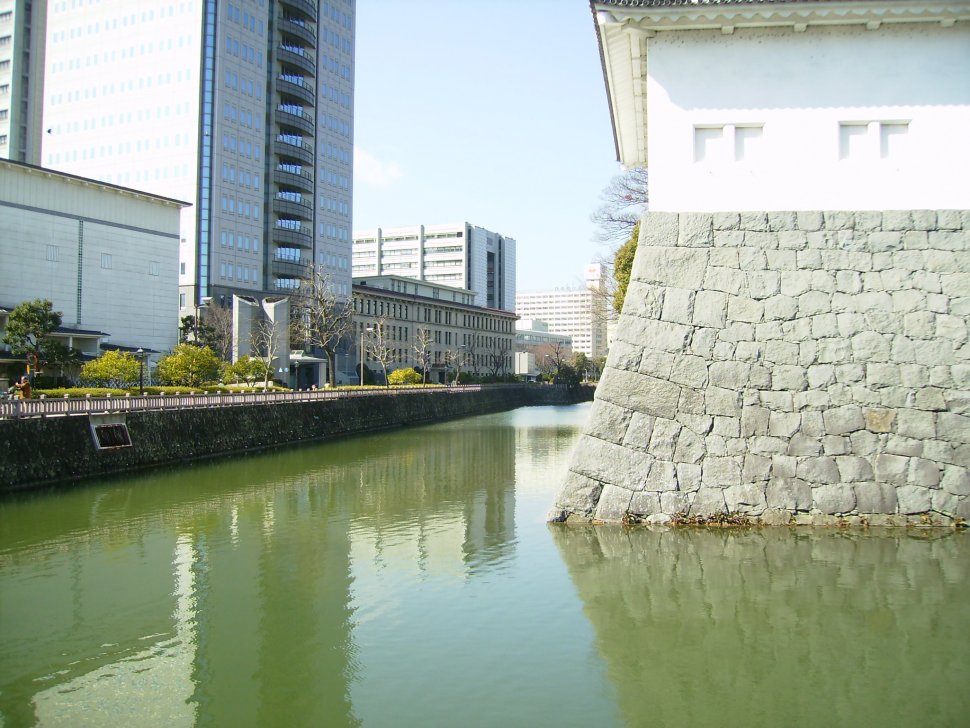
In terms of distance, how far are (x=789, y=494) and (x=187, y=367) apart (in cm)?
2916

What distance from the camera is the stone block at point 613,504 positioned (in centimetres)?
1145

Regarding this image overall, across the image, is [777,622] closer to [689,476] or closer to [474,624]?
[474,624]

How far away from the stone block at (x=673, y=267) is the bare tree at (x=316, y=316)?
38495mm

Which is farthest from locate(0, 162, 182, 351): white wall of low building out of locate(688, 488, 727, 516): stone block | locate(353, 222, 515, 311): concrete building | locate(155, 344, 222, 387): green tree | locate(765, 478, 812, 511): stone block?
locate(353, 222, 515, 311): concrete building

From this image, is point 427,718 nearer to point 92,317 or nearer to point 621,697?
point 621,697

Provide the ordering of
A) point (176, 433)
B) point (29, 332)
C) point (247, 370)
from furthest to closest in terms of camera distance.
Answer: point (247, 370) → point (29, 332) → point (176, 433)

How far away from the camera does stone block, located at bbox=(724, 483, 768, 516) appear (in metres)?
11.2

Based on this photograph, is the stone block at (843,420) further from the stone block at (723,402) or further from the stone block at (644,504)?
the stone block at (644,504)

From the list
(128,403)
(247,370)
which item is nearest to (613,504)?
(128,403)

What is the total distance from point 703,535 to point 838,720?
4.87m

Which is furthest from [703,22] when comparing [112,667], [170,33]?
[170,33]

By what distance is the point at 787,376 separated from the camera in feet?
38.0

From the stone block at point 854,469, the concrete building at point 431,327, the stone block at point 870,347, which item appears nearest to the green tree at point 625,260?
the stone block at point 870,347

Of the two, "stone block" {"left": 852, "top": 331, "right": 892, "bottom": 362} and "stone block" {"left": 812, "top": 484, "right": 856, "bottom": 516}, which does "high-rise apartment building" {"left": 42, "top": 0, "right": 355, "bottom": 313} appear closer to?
"stone block" {"left": 852, "top": 331, "right": 892, "bottom": 362}
